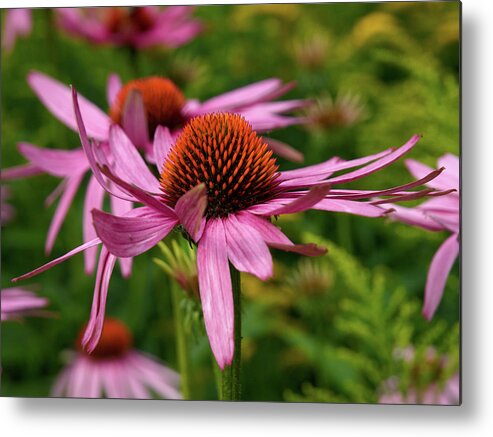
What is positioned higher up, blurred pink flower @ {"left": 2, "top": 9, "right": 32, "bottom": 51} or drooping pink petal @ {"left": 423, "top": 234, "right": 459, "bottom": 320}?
blurred pink flower @ {"left": 2, "top": 9, "right": 32, "bottom": 51}

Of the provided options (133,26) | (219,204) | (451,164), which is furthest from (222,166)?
(133,26)

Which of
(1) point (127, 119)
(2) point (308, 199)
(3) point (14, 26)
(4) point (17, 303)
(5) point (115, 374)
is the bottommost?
(5) point (115, 374)

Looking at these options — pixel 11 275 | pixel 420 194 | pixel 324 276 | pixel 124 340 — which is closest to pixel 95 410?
pixel 124 340

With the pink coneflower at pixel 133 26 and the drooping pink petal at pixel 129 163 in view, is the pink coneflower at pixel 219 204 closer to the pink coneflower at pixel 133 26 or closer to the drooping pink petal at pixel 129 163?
the drooping pink petal at pixel 129 163

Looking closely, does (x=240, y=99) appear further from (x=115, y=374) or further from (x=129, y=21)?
(x=115, y=374)

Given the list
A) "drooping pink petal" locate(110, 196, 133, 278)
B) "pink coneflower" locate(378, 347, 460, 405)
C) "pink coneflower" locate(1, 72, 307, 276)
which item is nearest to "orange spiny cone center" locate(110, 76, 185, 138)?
"pink coneflower" locate(1, 72, 307, 276)

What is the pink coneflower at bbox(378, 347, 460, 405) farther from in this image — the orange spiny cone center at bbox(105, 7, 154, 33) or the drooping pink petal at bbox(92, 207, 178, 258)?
the orange spiny cone center at bbox(105, 7, 154, 33)
